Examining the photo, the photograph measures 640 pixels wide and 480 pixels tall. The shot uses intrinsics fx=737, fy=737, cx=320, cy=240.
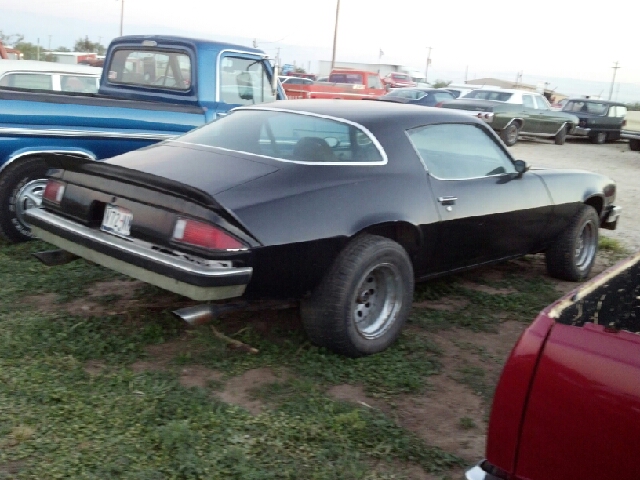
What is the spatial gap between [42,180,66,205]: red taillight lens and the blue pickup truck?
180mm

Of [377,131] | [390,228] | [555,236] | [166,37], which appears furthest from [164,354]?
[166,37]

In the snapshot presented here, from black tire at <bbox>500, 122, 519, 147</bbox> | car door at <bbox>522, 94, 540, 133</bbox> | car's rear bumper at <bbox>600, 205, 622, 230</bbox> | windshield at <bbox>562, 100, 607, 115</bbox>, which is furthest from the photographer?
windshield at <bbox>562, 100, 607, 115</bbox>

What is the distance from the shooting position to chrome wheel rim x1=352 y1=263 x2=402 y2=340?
4066 mm

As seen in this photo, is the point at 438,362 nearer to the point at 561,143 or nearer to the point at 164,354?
the point at 164,354

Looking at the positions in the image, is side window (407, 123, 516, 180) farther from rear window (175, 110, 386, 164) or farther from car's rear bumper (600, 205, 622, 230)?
car's rear bumper (600, 205, 622, 230)

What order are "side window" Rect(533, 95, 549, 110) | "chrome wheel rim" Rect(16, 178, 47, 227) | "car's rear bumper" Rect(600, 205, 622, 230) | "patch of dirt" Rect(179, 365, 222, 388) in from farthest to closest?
"side window" Rect(533, 95, 549, 110), "car's rear bumper" Rect(600, 205, 622, 230), "chrome wheel rim" Rect(16, 178, 47, 227), "patch of dirt" Rect(179, 365, 222, 388)

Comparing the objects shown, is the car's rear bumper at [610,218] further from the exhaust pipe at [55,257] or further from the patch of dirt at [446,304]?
the exhaust pipe at [55,257]

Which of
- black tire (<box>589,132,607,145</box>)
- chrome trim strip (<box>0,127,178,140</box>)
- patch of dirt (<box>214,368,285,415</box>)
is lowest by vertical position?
patch of dirt (<box>214,368,285,415</box>)

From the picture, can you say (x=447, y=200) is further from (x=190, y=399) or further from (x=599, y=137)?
(x=599, y=137)

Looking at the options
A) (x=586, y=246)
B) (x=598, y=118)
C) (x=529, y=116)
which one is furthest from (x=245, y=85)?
(x=598, y=118)

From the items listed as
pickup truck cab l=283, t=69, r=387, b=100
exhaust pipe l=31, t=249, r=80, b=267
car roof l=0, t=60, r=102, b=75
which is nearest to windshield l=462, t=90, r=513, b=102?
pickup truck cab l=283, t=69, r=387, b=100

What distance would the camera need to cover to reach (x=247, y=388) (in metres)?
3.59

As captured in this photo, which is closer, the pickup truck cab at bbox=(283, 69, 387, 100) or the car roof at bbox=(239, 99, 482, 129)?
the car roof at bbox=(239, 99, 482, 129)

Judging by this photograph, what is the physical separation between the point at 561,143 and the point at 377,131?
17648 millimetres
